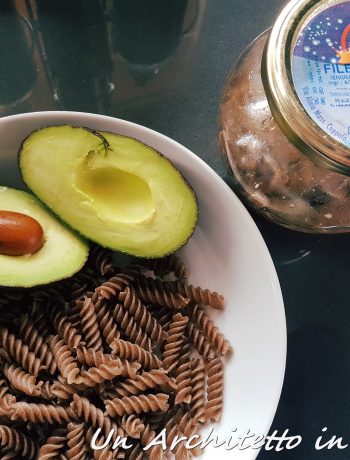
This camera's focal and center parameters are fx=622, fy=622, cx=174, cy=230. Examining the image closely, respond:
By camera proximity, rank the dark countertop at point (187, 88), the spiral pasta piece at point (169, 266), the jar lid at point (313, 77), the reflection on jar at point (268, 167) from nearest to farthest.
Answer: the jar lid at point (313, 77), the reflection on jar at point (268, 167), the spiral pasta piece at point (169, 266), the dark countertop at point (187, 88)

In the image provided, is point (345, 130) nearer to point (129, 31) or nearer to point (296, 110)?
point (296, 110)

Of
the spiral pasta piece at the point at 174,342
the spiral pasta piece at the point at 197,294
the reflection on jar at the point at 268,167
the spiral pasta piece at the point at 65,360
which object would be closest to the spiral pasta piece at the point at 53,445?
the spiral pasta piece at the point at 65,360

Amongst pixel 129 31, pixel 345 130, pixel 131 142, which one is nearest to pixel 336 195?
pixel 345 130

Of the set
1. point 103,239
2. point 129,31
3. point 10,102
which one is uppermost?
point 129,31

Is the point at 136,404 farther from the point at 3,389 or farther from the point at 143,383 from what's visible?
the point at 3,389

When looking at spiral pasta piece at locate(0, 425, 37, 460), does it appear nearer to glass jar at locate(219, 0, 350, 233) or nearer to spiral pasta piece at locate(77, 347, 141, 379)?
spiral pasta piece at locate(77, 347, 141, 379)

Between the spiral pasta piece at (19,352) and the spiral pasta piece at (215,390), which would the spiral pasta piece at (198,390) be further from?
the spiral pasta piece at (19,352)

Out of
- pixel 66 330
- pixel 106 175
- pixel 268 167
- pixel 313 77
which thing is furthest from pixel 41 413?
pixel 313 77
